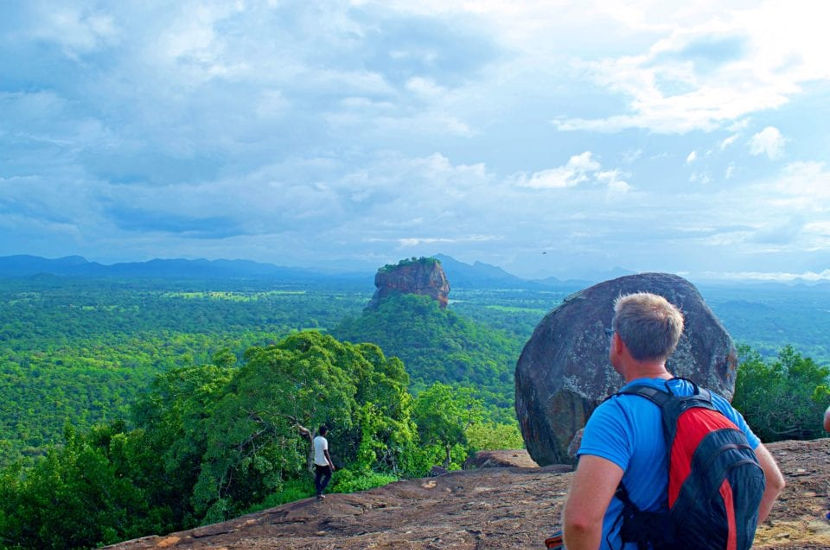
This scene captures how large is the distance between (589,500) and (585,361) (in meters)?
9.84

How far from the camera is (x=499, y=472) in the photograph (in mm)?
11672

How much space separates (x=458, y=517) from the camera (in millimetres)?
8453

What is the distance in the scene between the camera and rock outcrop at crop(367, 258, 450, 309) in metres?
72.9

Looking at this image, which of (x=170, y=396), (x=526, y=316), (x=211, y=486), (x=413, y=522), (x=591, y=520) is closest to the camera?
(x=591, y=520)

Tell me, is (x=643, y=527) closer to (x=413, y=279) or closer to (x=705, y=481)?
(x=705, y=481)

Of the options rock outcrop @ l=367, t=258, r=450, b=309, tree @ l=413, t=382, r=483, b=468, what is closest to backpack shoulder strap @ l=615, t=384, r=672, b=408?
tree @ l=413, t=382, r=483, b=468

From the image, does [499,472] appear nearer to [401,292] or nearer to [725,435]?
[725,435]

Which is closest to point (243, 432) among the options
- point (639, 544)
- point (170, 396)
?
point (170, 396)

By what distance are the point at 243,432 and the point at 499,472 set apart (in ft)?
21.9

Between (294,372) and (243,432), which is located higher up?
(294,372)

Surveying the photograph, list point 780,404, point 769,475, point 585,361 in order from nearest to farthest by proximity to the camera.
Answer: point 769,475, point 585,361, point 780,404

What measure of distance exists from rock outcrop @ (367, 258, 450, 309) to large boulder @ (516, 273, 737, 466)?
60.2 m

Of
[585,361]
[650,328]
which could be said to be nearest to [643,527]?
[650,328]

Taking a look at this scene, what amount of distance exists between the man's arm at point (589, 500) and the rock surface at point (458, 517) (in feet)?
14.1
